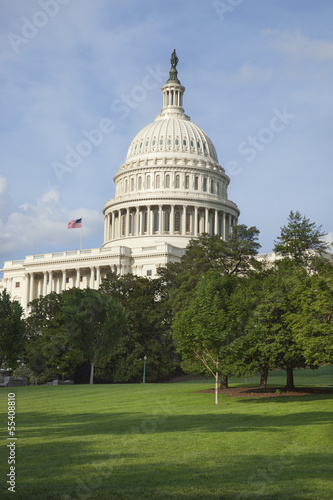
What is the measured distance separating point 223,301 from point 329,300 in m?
5.73

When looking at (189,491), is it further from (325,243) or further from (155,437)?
(325,243)

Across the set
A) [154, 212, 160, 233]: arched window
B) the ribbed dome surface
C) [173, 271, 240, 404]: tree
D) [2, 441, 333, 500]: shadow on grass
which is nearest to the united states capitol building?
the ribbed dome surface

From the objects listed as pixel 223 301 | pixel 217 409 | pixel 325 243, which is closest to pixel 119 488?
pixel 217 409

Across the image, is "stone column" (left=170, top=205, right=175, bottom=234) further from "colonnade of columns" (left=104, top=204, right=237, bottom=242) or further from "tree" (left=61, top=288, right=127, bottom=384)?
"tree" (left=61, top=288, right=127, bottom=384)

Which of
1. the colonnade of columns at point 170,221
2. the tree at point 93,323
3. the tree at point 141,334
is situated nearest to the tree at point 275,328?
the tree at point 93,323

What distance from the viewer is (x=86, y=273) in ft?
386

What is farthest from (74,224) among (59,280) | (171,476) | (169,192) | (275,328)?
(171,476)

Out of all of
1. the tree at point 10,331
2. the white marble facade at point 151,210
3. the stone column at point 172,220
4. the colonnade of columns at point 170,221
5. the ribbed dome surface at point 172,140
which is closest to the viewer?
the tree at point 10,331

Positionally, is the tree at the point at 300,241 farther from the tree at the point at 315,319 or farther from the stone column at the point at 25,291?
the stone column at the point at 25,291

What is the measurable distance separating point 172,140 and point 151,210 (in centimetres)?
1670

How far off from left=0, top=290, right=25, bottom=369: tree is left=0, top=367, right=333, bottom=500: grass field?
94.1ft

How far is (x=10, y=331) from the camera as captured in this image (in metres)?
61.7

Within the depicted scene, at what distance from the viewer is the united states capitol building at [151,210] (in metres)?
117

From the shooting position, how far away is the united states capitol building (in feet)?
385
